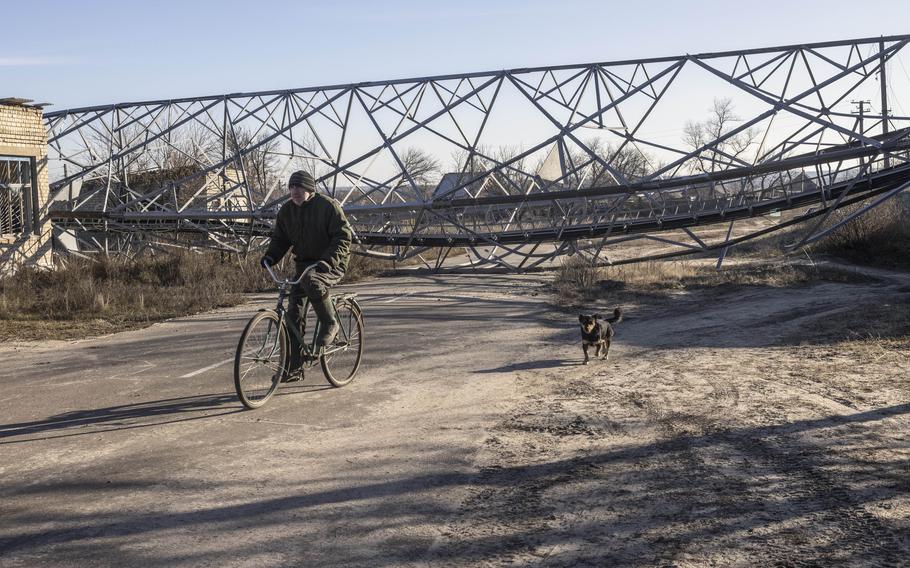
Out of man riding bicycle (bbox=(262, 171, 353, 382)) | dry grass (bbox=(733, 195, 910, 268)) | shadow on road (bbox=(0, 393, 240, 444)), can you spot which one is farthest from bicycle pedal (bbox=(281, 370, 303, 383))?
dry grass (bbox=(733, 195, 910, 268))

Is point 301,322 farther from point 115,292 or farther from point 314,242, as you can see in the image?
point 115,292

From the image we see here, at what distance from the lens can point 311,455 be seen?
5.82 metres

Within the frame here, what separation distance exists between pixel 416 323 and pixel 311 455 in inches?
312

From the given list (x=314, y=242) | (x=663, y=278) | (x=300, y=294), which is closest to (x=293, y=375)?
(x=300, y=294)

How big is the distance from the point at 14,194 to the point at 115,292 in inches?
326

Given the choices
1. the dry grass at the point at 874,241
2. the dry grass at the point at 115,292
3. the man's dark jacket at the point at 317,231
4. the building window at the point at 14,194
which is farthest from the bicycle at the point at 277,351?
the dry grass at the point at 874,241

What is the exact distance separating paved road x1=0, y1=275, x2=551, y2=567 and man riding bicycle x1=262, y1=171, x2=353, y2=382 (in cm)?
71

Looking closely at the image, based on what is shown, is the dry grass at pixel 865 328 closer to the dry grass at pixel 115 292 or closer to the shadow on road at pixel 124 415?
the shadow on road at pixel 124 415

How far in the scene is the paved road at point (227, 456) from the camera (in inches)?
167

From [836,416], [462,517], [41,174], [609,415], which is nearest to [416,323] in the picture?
[609,415]

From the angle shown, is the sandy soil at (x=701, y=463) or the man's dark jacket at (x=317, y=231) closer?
the sandy soil at (x=701, y=463)

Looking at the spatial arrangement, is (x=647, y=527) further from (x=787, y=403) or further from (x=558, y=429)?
Answer: (x=787, y=403)

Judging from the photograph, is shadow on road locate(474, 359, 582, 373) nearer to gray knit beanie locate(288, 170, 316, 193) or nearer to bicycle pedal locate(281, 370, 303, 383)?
bicycle pedal locate(281, 370, 303, 383)

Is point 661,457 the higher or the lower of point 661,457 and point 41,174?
the lower
